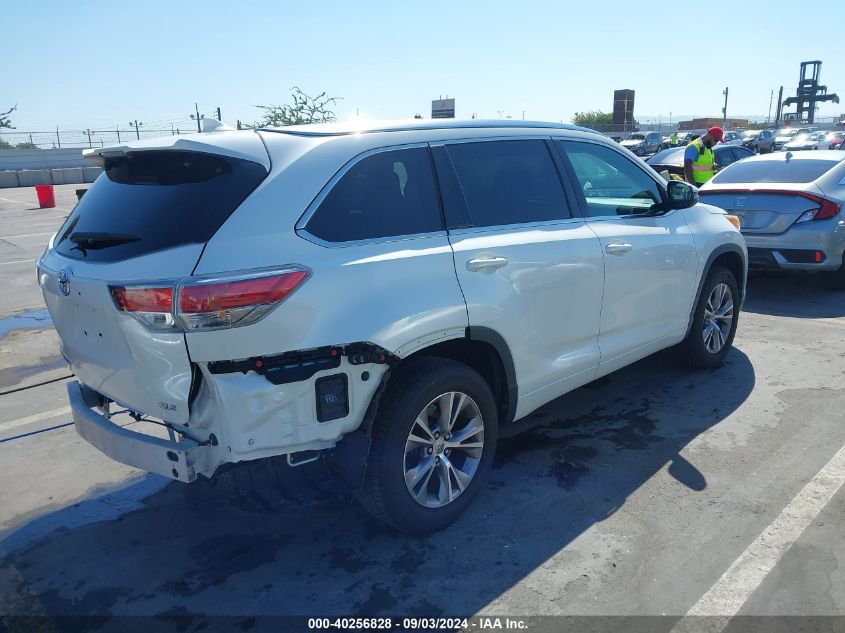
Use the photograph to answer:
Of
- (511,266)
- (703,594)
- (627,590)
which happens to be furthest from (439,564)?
(511,266)

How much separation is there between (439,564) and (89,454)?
2476 mm

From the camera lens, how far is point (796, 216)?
7.41 metres

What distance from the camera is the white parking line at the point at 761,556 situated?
2.73 meters

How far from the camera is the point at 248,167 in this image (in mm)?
2857

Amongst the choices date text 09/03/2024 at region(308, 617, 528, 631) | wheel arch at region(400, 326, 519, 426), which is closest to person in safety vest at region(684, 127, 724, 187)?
wheel arch at region(400, 326, 519, 426)

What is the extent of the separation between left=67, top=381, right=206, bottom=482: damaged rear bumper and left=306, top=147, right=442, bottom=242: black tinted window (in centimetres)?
102

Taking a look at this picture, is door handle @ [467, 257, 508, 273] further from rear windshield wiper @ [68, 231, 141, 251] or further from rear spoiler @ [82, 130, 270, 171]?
rear windshield wiper @ [68, 231, 141, 251]

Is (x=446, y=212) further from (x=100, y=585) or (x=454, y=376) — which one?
(x=100, y=585)

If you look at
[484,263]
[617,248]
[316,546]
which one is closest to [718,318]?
[617,248]

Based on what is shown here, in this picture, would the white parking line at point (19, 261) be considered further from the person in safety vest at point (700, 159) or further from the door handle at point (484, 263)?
the person in safety vest at point (700, 159)

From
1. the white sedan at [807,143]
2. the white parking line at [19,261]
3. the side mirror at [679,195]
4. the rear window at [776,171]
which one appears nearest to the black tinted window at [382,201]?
the side mirror at [679,195]

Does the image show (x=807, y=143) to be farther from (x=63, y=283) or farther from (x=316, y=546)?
(x=63, y=283)

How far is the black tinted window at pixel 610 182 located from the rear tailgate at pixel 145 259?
2086mm

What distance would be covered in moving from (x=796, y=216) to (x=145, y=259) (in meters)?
6.99
